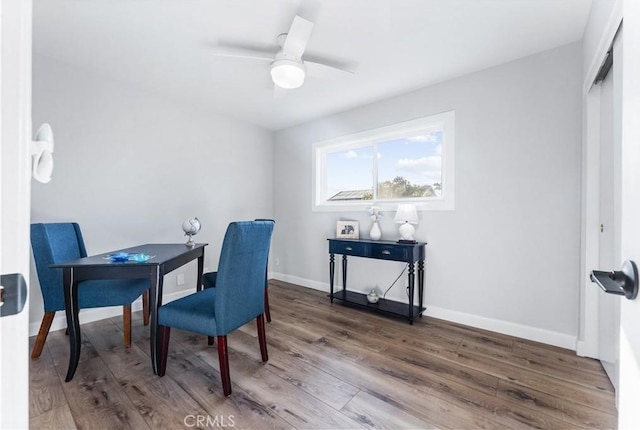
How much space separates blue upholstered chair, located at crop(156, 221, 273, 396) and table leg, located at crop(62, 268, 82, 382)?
1.74ft

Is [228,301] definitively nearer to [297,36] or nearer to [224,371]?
[224,371]

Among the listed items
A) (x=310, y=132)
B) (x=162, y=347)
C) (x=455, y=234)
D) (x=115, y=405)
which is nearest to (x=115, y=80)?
(x=310, y=132)

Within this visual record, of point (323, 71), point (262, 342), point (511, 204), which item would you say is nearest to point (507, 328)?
point (511, 204)

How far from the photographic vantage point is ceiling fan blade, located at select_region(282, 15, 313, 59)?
1.68 m

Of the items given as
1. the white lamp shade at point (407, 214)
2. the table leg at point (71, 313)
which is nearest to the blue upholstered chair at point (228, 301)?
the table leg at point (71, 313)

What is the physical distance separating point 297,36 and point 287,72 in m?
0.25

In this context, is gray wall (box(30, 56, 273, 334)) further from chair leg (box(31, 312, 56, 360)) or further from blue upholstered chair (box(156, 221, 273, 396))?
blue upholstered chair (box(156, 221, 273, 396))

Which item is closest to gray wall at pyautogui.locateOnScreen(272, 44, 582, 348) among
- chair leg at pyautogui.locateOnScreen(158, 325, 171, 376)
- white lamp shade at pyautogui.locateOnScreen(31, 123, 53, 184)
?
chair leg at pyautogui.locateOnScreen(158, 325, 171, 376)

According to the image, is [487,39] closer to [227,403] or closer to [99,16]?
[99,16]

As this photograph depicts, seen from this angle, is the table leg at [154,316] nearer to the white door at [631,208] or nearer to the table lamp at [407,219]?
the white door at [631,208]

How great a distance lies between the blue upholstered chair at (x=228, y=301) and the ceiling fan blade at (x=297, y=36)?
1237 mm

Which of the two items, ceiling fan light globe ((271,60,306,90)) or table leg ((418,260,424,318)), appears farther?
table leg ((418,260,424,318))

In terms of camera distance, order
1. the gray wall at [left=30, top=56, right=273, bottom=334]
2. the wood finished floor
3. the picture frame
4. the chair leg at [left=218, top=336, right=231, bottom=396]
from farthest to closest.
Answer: the picture frame < the gray wall at [left=30, top=56, right=273, bottom=334] < the chair leg at [left=218, top=336, right=231, bottom=396] < the wood finished floor

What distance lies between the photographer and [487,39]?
6.94 feet
